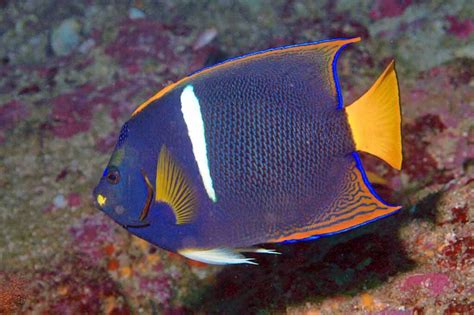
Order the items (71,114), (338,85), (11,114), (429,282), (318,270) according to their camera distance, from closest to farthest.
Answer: (338,85) < (429,282) < (318,270) < (71,114) < (11,114)

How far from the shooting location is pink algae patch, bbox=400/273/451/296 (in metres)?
1.98

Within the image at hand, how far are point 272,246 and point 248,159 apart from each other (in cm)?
151

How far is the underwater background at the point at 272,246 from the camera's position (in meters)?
2.19

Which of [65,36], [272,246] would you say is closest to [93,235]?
[272,246]

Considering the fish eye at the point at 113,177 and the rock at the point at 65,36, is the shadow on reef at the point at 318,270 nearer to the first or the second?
the fish eye at the point at 113,177

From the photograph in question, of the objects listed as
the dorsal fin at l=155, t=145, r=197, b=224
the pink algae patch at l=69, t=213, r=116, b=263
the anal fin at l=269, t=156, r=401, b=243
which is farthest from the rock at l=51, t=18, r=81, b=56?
the anal fin at l=269, t=156, r=401, b=243

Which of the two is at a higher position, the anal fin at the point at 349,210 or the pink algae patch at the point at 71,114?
the pink algae patch at the point at 71,114

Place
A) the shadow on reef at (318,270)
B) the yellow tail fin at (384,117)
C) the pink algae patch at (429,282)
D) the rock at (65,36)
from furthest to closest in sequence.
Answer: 1. the rock at (65,36)
2. the shadow on reef at (318,270)
3. the pink algae patch at (429,282)
4. the yellow tail fin at (384,117)

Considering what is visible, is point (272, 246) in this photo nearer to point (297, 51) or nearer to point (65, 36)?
point (297, 51)

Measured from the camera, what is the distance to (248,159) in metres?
1.44

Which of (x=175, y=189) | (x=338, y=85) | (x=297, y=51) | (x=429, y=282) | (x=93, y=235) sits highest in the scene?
(x=297, y=51)

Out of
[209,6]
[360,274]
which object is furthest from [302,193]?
[209,6]

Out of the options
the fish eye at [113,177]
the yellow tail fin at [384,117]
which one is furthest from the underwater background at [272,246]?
the fish eye at [113,177]

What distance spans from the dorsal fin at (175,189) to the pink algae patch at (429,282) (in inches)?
46.9
